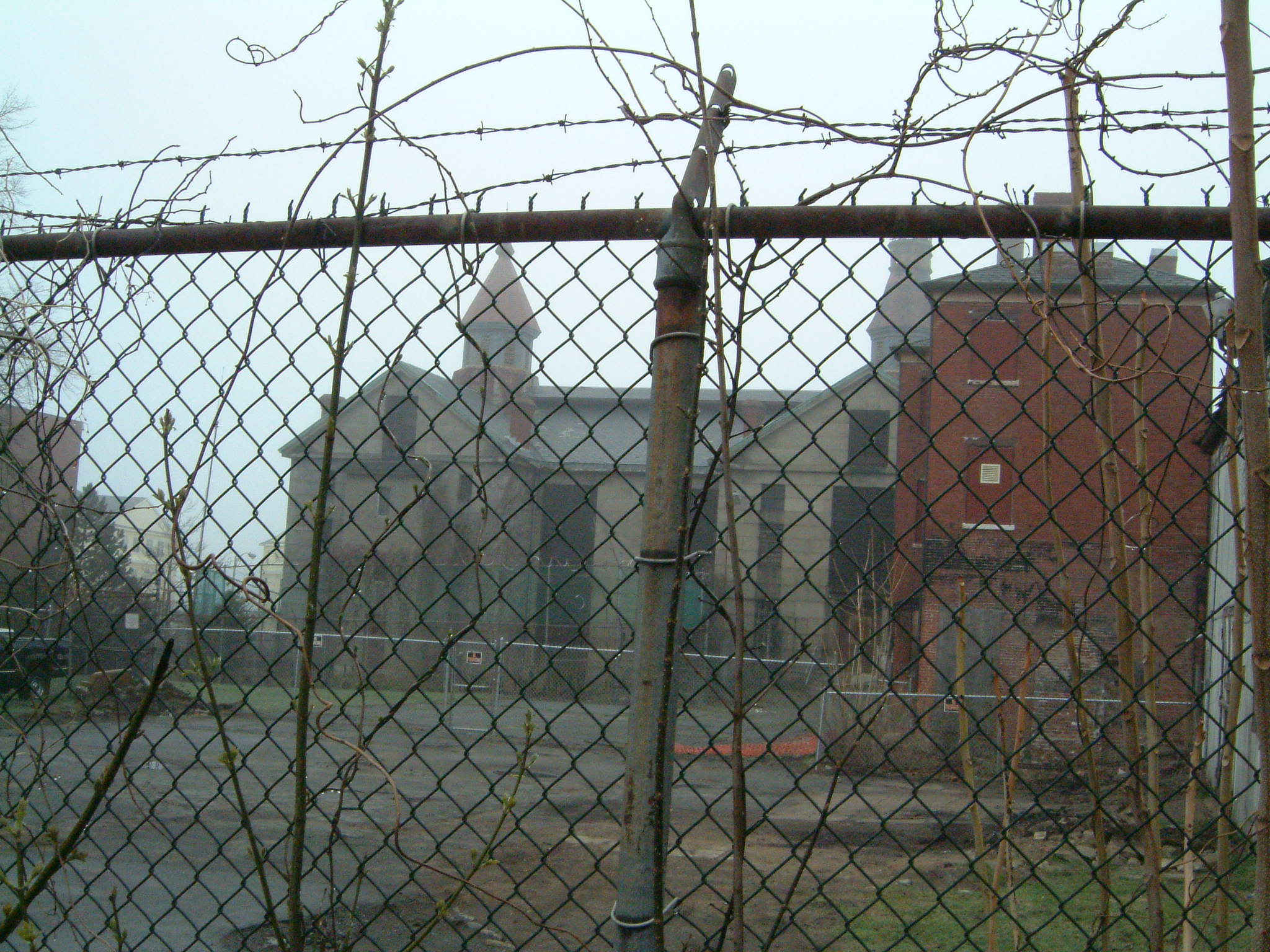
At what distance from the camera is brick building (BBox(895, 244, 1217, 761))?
4.93 feet

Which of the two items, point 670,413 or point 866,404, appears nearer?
point 670,413

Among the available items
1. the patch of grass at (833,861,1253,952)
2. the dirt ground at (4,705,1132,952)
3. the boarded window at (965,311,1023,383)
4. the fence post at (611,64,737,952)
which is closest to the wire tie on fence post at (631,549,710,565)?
the fence post at (611,64,737,952)

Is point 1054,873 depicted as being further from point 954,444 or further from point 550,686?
point 550,686

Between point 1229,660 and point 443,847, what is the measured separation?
747 centimetres

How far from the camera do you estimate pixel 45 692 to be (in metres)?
2.11

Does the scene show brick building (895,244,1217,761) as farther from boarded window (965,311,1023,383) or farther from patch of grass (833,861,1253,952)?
patch of grass (833,861,1253,952)

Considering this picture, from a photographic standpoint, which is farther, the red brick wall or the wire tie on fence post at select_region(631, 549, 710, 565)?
the red brick wall

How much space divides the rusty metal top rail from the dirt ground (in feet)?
2.55

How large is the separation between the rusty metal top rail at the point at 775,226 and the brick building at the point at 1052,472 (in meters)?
0.07

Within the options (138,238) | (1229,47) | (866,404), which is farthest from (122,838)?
(866,404)

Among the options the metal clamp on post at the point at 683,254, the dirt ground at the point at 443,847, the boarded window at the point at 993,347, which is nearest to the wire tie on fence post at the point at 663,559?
the dirt ground at the point at 443,847

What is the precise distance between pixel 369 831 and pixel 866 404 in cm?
1662

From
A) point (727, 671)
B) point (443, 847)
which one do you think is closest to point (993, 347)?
point (443, 847)

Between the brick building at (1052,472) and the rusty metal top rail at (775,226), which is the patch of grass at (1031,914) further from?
the rusty metal top rail at (775,226)
